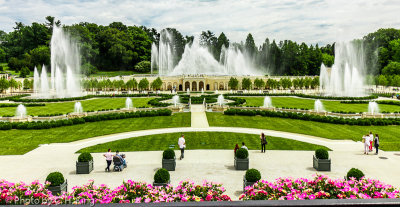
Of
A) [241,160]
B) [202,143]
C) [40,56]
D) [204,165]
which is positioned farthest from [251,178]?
[40,56]

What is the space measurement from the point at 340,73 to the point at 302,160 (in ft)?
222

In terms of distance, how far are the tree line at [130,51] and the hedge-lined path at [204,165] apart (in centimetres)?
10547

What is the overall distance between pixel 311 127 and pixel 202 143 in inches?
603

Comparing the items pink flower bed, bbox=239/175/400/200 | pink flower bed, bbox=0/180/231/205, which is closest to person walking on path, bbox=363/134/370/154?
pink flower bed, bbox=239/175/400/200

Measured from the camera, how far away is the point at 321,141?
27016 mm

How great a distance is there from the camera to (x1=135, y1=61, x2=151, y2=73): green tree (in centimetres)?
13264

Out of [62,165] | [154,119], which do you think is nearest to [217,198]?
[62,165]

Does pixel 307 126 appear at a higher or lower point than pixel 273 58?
lower

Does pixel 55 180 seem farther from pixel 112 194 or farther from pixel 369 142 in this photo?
pixel 369 142

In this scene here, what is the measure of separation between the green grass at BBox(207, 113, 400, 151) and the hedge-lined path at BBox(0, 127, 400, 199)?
4736 mm

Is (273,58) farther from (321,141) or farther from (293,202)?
(293,202)

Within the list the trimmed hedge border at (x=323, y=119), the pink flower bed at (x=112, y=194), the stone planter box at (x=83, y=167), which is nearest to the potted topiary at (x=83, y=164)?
the stone planter box at (x=83, y=167)

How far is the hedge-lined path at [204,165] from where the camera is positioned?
1705 centimetres

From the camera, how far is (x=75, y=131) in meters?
32.8
